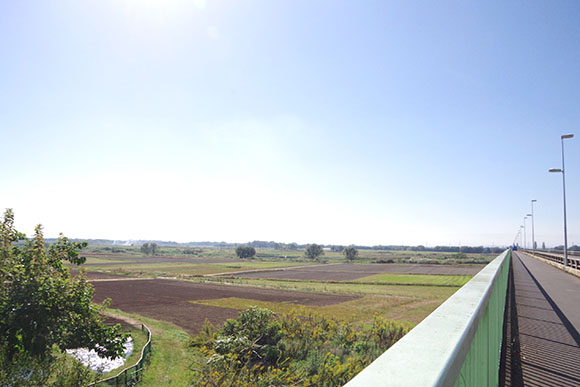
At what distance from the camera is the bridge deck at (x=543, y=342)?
5.77 metres

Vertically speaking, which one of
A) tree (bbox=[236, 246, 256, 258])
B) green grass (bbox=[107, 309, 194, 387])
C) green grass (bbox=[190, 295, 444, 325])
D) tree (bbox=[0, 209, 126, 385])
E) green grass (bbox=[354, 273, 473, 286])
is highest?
tree (bbox=[0, 209, 126, 385])

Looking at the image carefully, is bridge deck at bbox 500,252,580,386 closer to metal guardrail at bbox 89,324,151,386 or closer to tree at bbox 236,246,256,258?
metal guardrail at bbox 89,324,151,386

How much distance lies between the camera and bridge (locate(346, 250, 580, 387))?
43.5 inches

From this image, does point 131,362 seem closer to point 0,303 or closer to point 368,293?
point 0,303

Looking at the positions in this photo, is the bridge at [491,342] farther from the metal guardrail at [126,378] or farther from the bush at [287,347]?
the metal guardrail at [126,378]

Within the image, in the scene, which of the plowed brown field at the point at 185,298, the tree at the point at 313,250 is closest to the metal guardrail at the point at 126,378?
the plowed brown field at the point at 185,298

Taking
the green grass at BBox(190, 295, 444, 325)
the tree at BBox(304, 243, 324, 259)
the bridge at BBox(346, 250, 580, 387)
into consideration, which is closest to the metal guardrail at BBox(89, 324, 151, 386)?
the green grass at BBox(190, 295, 444, 325)

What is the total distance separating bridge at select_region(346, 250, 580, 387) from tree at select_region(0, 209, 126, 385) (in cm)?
988

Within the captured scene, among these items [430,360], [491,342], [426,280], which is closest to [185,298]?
[491,342]

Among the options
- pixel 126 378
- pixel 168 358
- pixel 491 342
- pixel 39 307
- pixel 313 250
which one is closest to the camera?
pixel 491 342

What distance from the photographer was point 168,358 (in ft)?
59.2

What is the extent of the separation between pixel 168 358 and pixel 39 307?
10014 millimetres

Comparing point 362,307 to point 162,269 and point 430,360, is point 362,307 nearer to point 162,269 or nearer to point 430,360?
point 430,360

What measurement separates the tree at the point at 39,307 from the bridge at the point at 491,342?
988cm
